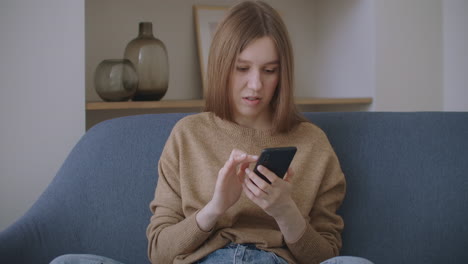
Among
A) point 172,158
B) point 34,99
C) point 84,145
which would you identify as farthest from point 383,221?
point 34,99

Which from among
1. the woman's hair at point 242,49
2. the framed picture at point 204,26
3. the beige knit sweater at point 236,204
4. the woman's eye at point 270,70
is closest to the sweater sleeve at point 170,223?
the beige knit sweater at point 236,204

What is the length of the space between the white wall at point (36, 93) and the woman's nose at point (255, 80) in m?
0.85

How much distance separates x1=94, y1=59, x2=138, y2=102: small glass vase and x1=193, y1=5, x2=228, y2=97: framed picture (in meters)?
0.39

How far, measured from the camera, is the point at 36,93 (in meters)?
1.90

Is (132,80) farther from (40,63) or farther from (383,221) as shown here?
(383,221)

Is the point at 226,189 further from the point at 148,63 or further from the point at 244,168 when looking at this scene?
the point at 148,63

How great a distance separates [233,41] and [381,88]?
1.35 m

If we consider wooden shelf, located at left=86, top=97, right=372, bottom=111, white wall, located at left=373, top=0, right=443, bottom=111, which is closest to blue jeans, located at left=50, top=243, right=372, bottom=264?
wooden shelf, located at left=86, top=97, right=372, bottom=111

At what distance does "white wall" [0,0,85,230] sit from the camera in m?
1.87

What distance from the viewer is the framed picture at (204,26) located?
2.43 meters

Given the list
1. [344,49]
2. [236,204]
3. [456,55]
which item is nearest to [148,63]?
[344,49]

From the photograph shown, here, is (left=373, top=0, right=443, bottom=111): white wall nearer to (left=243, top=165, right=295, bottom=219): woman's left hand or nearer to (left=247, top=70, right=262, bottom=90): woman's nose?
(left=247, top=70, right=262, bottom=90): woman's nose

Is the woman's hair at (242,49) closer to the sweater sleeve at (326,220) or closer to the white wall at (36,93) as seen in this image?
the sweater sleeve at (326,220)

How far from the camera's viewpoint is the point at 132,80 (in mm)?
2113
